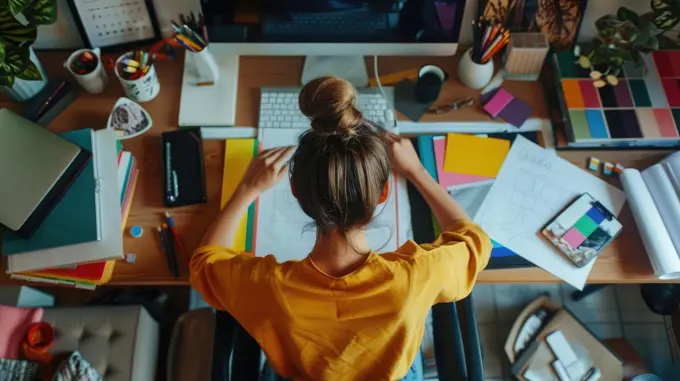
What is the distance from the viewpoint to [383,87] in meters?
1.37

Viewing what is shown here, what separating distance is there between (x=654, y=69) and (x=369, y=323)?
3.24 feet

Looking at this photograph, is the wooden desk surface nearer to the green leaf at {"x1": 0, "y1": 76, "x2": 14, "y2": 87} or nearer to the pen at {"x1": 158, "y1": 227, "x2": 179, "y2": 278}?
the pen at {"x1": 158, "y1": 227, "x2": 179, "y2": 278}

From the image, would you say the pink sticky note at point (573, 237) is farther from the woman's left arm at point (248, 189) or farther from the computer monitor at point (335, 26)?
the woman's left arm at point (248, 189)

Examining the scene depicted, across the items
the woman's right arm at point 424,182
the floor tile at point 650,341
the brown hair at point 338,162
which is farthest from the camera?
A: the floor tile at point 650,341

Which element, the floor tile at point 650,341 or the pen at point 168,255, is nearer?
the pen at point 168,255

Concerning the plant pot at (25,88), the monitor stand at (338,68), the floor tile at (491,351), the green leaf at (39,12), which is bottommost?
the floor tile at (491,351)

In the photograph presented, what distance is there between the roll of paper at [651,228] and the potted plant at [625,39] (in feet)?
0.84

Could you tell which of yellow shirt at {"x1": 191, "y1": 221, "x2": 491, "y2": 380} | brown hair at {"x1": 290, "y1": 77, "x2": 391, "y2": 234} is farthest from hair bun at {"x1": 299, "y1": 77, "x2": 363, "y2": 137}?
yellow shirt at {"x1": 191, "y1": 221, "x2": 491, "y2": 380}

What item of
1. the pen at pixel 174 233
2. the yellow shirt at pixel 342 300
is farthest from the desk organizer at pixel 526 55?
the pen at pixel 174 233

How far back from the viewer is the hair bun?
85 cm

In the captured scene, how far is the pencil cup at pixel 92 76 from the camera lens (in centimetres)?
130

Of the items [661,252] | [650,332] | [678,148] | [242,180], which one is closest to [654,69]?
[678,148]

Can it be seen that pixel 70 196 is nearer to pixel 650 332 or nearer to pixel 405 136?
pixel 405 136

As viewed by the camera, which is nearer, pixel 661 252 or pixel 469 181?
pixel 661 252
